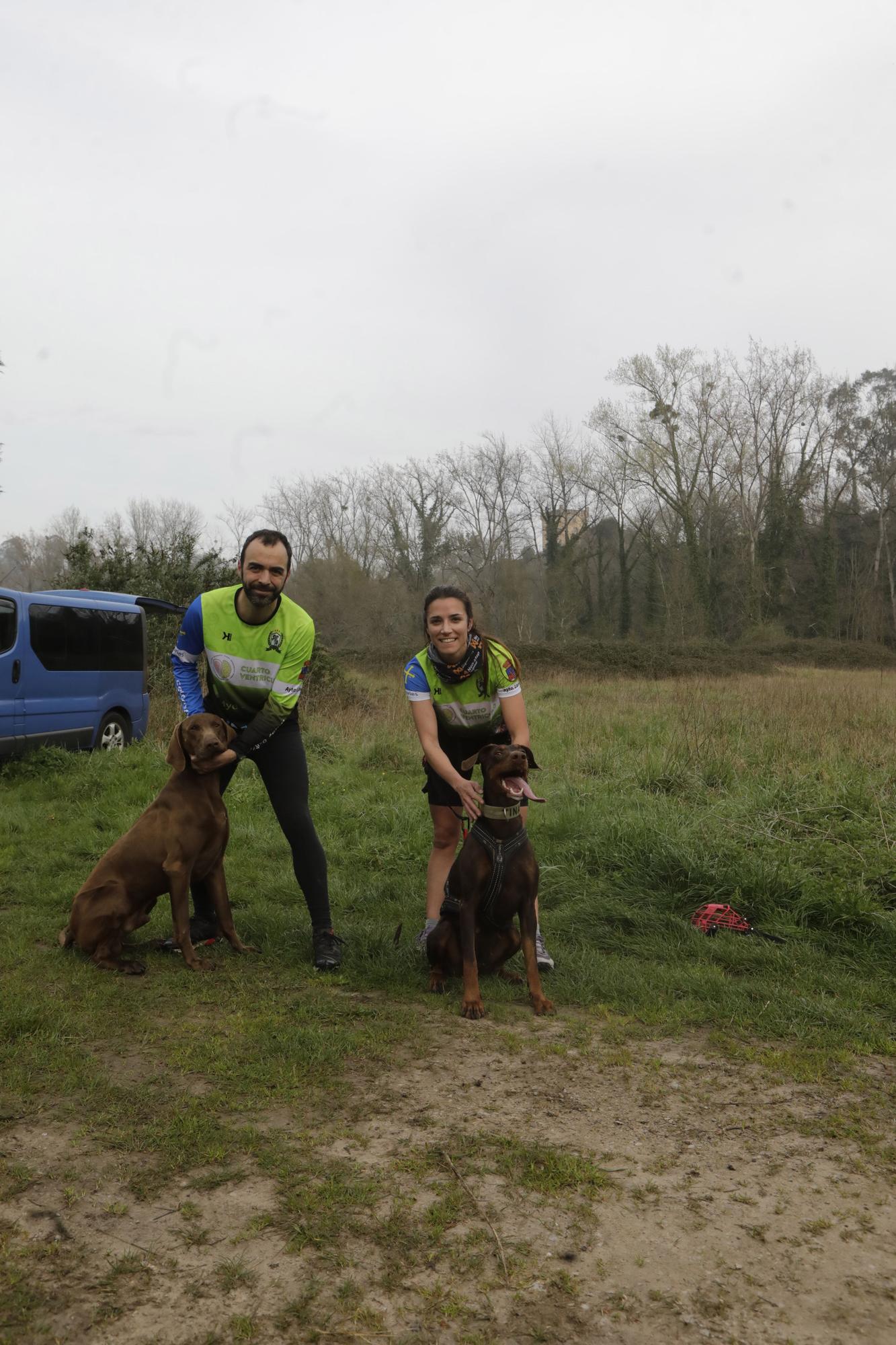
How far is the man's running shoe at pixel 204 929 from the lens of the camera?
189 inches

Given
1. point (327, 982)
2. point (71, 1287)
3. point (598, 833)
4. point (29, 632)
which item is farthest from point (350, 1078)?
point (29, 632)

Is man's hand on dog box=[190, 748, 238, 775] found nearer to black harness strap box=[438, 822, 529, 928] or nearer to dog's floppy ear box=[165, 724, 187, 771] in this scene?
dog's floppy ear box=[165, 724, 187, 771]

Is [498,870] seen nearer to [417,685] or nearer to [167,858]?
[417,685]

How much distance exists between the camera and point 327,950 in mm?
4523

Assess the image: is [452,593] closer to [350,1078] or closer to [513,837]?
[513,837]

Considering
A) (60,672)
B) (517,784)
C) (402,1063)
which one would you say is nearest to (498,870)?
(517,784)

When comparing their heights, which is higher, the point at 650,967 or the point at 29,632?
the point at 29,632

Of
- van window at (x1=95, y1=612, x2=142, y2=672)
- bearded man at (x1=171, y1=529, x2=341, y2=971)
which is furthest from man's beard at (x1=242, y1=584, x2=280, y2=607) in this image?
van window at (x1=95, y1=612, x2=142, y2=672)

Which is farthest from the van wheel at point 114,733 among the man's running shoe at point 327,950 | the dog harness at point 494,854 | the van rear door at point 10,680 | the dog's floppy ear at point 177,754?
the dog harness at point 494,854

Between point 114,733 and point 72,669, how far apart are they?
47.4 inches

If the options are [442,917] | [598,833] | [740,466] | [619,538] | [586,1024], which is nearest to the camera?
[586,1024]

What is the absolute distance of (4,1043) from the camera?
11.5ft

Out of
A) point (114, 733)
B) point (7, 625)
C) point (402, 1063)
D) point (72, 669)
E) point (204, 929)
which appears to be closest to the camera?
point (402, 1063)

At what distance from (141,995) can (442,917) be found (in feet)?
4.44
